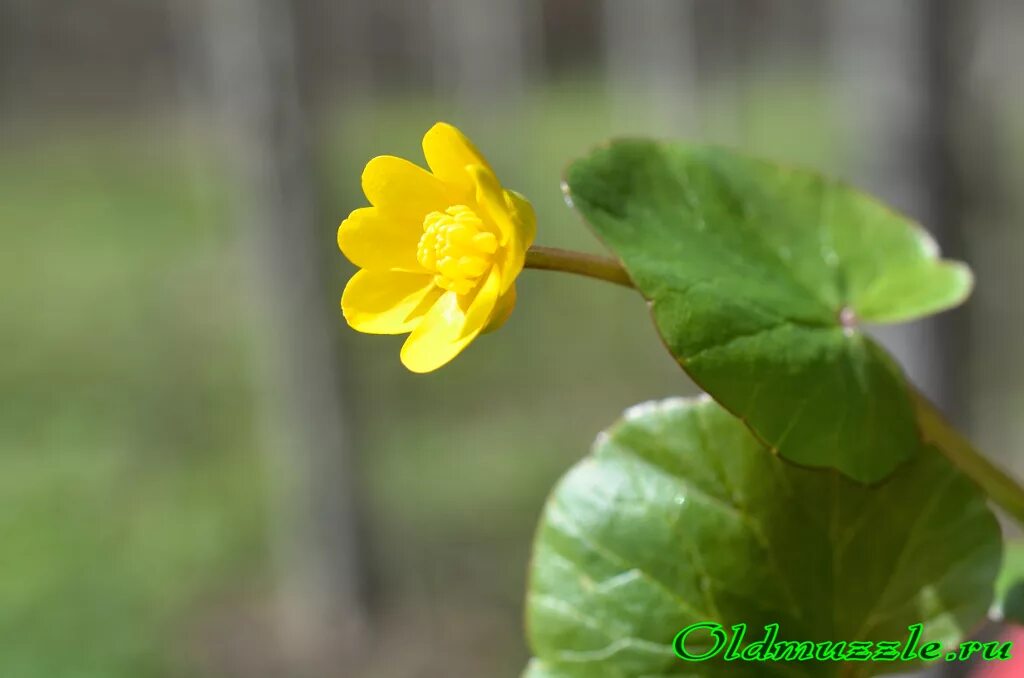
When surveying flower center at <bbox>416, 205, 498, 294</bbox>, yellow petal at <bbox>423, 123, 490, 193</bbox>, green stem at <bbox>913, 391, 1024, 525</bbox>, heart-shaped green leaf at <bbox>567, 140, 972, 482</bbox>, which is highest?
yellow petal at <bbox>423, 123, 490, 193</bbox>

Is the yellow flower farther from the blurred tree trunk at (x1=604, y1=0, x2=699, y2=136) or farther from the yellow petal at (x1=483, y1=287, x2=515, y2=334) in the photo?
the blurred tree trunk at (x1=604, y1=0, x2=699, y2=136)

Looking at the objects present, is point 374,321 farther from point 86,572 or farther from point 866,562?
point 86,572

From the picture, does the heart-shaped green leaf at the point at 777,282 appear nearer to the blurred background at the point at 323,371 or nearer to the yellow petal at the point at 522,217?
the yellow petal at the point at 522,217

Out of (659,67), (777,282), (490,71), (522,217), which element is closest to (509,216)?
(522,217)

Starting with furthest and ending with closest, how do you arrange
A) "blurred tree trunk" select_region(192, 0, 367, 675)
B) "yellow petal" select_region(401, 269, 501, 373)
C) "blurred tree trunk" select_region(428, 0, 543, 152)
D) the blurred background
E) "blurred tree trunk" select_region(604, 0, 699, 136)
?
"blurred tree trunk" select_region(604, 0, 699, 136)
"blurred tree trunk" select_region(428, 0, 543, 152)
"blurred tree trunk" select_region(192, 0, 367, 675)
the blurred background
"yellow petal" select_region(401, 269, 501, 373)

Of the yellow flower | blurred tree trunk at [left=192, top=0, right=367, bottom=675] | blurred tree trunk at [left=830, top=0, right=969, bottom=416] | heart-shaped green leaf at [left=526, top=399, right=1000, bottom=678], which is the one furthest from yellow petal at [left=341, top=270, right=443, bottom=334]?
blurred tree trunk at [left=192, top=0, right=367, bottom=675]
